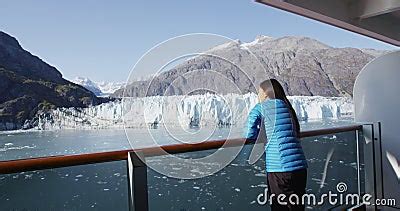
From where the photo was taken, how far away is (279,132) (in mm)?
2070

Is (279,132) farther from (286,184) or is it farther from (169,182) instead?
(169,182)

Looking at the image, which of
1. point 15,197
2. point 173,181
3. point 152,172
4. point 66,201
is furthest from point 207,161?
point 15,197

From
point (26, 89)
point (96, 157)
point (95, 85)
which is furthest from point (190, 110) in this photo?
point (95, 85)

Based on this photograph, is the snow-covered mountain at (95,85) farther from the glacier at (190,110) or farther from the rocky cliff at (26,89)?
the glacier at (190,110)

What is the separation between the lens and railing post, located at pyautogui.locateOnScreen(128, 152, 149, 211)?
1.78 m

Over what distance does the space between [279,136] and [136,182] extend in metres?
0.85

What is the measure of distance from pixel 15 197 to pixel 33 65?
19.8 feet

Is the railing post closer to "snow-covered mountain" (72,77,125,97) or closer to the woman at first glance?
the woman

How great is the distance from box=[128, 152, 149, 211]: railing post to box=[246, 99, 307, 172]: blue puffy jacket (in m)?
0.67

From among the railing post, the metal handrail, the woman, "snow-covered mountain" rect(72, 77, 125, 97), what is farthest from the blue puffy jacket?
"snow-covered mountain" rect(72, 77, 125, 97)

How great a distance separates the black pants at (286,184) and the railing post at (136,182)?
812 mm

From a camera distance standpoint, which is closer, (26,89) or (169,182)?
(169,182)

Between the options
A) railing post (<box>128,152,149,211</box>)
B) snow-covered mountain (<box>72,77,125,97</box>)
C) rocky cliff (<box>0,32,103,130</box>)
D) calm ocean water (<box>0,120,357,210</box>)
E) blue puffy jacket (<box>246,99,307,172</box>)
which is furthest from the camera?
snow-covered mountain (<box>72,77,125,97</box>)

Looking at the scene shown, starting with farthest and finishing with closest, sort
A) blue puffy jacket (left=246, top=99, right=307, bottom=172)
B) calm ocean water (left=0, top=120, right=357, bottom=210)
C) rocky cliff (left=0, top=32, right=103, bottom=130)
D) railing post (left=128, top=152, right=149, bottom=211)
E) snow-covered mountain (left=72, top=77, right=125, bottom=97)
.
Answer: snow-covered mountain (left=72, top=77, right=125, bottom=97), rocky cliff (left=0, top=32, right=103, bottom=130), blue puffy jacket (left=246, top=99, right=307, bottom=172), railing post (left=128, top=152, right=149, bottom=211), calm ocean water (left=0, top=120, right=357, bottom=210)
